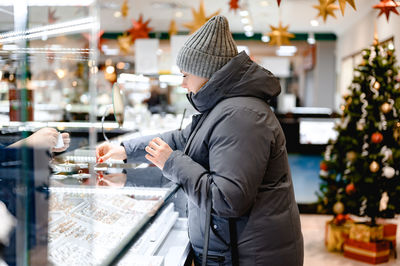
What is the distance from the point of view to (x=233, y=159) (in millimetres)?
1337

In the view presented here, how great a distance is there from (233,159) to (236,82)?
0.92ft

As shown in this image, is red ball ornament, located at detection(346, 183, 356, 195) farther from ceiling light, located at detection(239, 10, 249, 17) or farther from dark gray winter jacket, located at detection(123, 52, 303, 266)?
Answer: ceiling light, located at detection(239, 10, 249, 17)

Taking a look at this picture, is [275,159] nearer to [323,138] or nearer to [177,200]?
[177,200]

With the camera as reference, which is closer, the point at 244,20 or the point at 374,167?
the point at 374,167

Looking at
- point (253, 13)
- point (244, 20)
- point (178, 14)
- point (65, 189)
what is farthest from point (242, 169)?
point (244, 20)

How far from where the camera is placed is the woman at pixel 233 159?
4.45 feet

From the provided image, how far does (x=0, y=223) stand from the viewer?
999 millimetres

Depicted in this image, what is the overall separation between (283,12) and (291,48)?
6207 mm

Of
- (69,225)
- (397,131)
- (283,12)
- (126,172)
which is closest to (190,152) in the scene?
(69,225)

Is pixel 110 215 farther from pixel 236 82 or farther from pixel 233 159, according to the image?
pixel 236 82

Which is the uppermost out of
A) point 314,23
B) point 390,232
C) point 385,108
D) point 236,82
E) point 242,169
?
point 314,23

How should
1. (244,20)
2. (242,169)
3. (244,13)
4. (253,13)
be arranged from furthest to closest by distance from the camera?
(244,20) → (253,13) → (244,13) → (242,169)

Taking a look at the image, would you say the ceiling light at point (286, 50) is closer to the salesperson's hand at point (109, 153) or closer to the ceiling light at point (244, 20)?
the ceiling light at point (244, 20)

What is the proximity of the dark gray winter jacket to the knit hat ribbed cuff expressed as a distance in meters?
0.06
